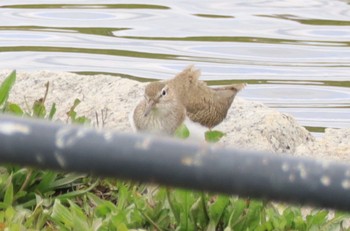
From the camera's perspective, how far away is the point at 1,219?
13.0 ft

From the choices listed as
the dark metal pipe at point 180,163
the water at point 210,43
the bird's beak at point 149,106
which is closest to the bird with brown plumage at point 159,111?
the bird's beak at point 149,106

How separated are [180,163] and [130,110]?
6.33 meters

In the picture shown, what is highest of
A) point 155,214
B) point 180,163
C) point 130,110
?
point 180,163

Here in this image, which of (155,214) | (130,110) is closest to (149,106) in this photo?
(130,110)

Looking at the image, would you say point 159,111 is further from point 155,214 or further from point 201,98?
point 155,214

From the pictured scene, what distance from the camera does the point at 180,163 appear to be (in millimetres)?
1104

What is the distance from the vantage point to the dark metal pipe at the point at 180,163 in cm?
110

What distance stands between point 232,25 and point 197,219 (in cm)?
1020

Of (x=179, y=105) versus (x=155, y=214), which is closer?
(x=155, y=214)

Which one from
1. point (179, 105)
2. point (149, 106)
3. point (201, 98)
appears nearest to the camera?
point (149, 106)

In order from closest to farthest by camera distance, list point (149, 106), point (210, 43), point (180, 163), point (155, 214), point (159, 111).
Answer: point (180, 163), point (155, 214), point (149, 106), point (159, 111), point (210, 43)

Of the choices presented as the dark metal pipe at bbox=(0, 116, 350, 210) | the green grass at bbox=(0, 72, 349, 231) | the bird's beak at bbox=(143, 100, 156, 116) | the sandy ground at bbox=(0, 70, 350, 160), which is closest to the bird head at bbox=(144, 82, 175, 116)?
the bird's beak at bbox=(143, 100, 156, 116)

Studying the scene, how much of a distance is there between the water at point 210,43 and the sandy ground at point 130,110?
3087 millimetres

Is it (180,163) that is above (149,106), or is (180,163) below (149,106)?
above
